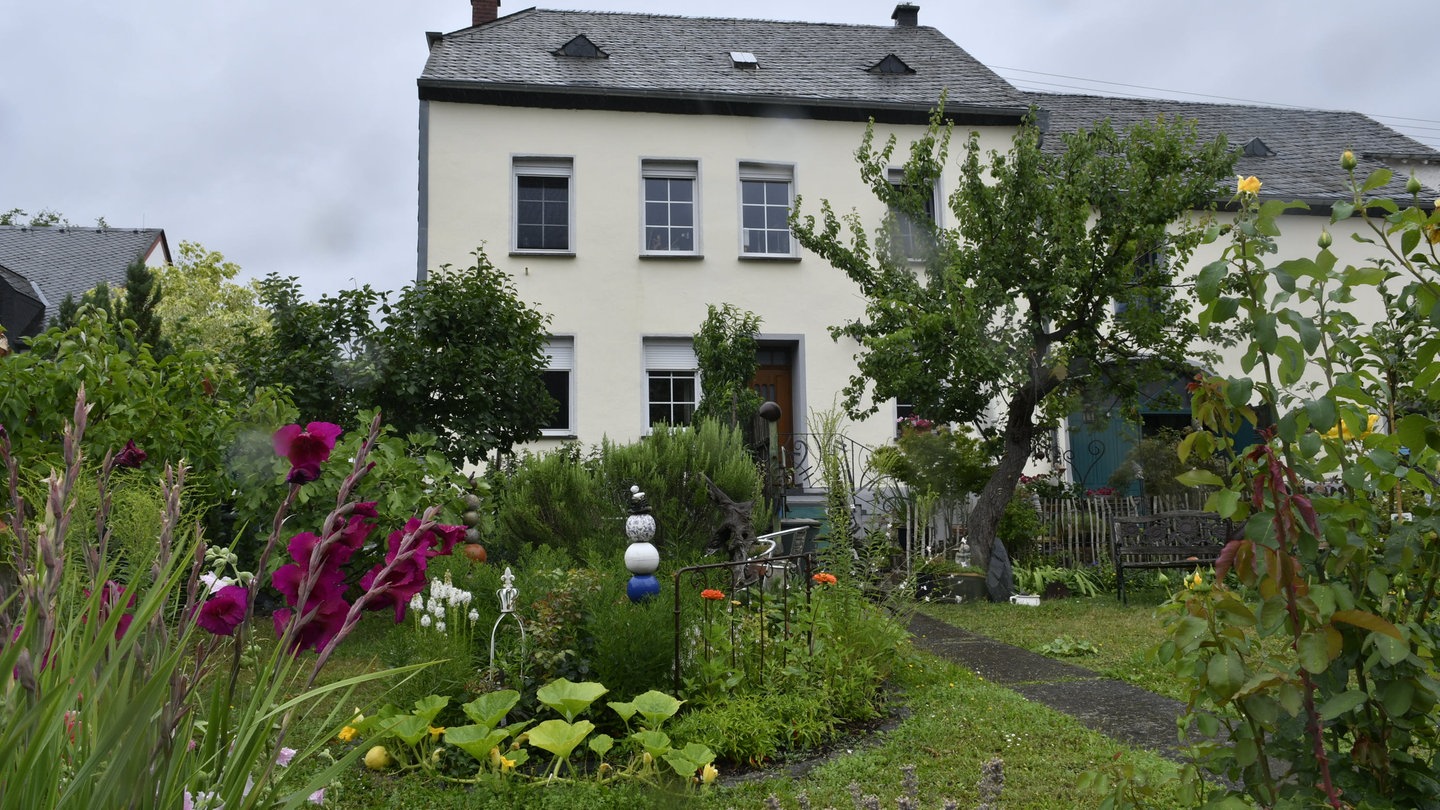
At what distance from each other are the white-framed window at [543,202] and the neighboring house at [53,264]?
34.3ft

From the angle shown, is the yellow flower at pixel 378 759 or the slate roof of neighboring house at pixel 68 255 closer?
the yellow flower at pixel 378 759

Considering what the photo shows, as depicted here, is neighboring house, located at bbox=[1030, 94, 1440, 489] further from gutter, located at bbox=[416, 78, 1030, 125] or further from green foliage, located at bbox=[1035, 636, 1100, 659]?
green foliage, located at bbox=[1035, 636, 1100, 659]

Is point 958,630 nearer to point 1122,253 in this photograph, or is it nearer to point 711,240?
point 1122,253

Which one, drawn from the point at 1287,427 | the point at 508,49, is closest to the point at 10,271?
the point at 508,49

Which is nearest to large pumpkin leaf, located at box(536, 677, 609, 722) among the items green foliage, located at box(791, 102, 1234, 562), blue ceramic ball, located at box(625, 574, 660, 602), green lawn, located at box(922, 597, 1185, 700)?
blue ceramic ball, located at box(625, 574, 660, 602)

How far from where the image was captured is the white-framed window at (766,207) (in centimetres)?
1400

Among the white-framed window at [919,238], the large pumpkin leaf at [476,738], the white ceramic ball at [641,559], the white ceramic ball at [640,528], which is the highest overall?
the white-framed window at [919,238]

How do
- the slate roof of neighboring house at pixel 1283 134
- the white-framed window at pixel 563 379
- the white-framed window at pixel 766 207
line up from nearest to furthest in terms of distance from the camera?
1. the white-framed window at pixel 563 379
2. the white-framed window at pixel 766 207
3. the slate roof of neighboring house at pixel 1283 134

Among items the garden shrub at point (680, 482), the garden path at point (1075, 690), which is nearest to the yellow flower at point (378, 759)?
the garden path at point (1075, 690)

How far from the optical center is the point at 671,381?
1357 cm

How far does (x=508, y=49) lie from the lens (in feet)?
47.4

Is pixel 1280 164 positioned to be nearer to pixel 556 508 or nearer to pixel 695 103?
pixel 695 103

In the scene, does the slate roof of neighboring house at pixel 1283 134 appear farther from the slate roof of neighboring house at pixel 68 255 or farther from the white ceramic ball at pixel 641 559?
the slate roof of neighboring house at pixel 68 255

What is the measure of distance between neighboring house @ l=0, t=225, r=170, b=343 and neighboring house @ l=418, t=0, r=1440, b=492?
401 inches
